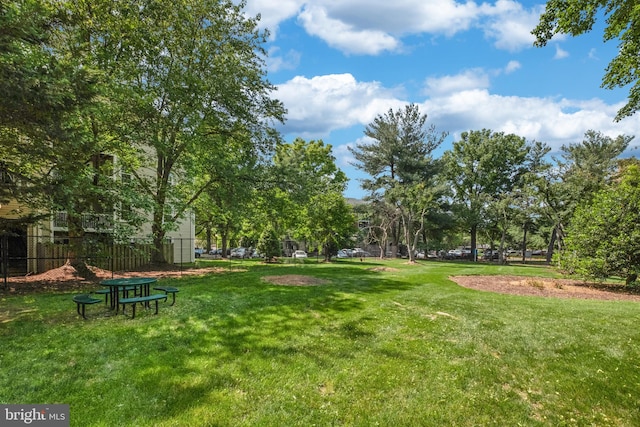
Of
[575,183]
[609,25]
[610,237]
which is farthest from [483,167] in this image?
[609,25]

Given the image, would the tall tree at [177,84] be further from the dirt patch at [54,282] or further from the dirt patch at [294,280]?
the dirt patch at [294,280]

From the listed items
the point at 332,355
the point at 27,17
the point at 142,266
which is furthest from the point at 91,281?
the point at 332,355

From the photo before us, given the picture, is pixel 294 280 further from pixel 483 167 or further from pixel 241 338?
pixel 483 167

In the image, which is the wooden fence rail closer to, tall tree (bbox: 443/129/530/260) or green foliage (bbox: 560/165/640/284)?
green foliage (bbox: 560/165/640/284)

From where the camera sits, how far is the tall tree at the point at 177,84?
39.3 feet

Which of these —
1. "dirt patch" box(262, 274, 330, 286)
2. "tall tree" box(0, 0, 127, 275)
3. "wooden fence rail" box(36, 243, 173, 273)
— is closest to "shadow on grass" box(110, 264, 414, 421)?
"dirt patch" box(262, 274, 330, 286)

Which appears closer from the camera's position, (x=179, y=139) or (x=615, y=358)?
(x=615, y=358)

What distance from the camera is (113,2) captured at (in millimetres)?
12180

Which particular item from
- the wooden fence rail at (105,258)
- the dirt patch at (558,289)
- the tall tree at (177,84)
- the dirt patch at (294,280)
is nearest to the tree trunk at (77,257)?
the wooden fence rail at (105,258)

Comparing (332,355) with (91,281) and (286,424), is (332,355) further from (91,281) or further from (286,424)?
(91,281)

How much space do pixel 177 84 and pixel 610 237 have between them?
18694 millimetres

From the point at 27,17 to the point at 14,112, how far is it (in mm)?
2186

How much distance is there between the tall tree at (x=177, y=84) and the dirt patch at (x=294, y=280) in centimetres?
475

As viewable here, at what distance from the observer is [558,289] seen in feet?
41.0
